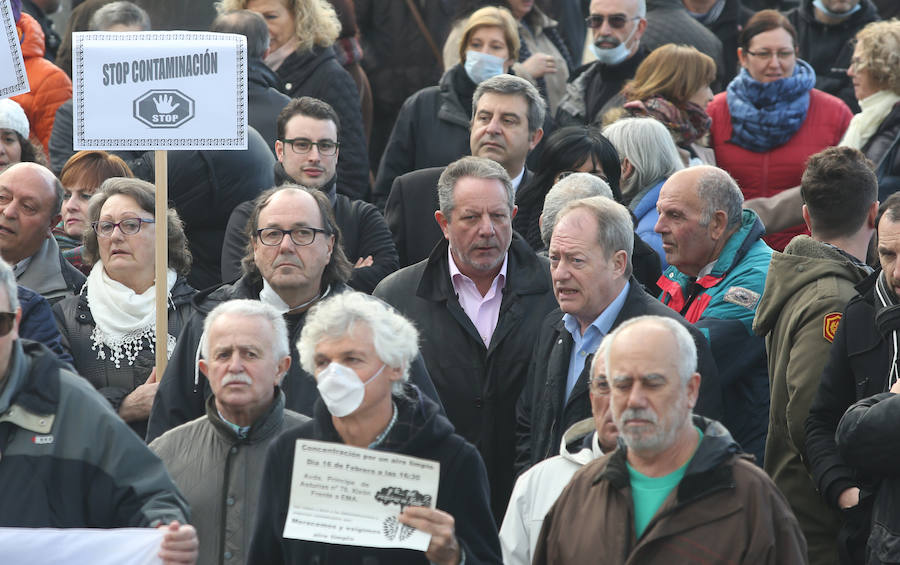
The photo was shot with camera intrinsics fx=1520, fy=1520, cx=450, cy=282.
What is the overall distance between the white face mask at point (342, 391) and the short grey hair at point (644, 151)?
3533 millimetres

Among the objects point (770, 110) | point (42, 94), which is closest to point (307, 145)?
point (42, 94)

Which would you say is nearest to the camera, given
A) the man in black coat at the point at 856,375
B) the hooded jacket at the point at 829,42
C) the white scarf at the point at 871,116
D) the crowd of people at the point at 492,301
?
the crowd of people at the point at 492,301

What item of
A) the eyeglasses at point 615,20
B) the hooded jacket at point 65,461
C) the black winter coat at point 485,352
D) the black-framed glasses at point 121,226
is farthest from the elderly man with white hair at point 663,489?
the eyeglasses at point 615,20

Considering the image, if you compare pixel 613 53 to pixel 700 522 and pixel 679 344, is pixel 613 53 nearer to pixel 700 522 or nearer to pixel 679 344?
pixel 679 344

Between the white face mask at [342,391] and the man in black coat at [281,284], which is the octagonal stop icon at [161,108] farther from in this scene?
the white face mask at [342,391]

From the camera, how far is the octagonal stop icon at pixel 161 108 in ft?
22.5

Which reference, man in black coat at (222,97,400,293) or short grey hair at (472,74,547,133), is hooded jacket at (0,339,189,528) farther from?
short grey hair at (472,74,547,133)

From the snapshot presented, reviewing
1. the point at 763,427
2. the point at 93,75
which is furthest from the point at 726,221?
the point at 93,75

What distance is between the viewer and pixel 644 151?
27.2ft

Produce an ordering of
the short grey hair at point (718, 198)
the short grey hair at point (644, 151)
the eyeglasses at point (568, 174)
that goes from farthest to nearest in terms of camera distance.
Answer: the short grey hair at point (644, 151)
the eyeglasses at point (568, 174)
the short grey hair at point (718, 198)

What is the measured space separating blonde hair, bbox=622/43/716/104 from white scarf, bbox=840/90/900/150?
0.92 meters

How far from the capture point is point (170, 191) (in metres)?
8.35

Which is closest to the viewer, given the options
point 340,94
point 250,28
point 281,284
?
point 281,284

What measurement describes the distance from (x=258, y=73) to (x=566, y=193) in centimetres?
274
